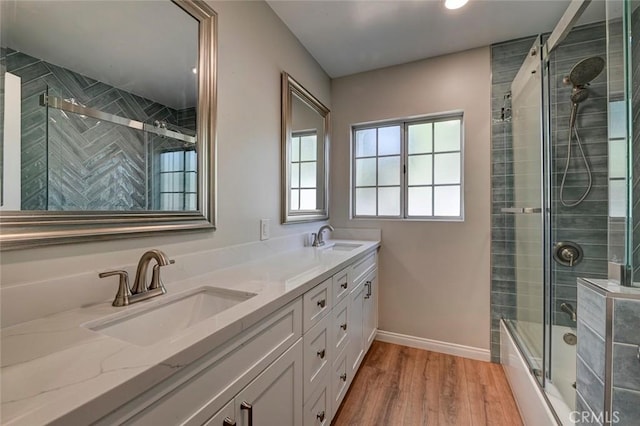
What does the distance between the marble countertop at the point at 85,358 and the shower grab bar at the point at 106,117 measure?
61cm

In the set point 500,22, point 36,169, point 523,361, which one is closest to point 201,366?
point 36,169

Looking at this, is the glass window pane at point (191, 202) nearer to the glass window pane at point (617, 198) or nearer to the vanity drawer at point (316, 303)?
the vanity drawer at point (316, 303)

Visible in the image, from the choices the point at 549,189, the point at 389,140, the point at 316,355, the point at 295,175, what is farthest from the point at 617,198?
the point at 389,140

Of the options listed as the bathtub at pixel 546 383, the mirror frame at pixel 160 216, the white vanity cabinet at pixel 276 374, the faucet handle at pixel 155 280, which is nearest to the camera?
the white vanity cabinet at pixel 276 374

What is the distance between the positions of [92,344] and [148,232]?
1.62 ft

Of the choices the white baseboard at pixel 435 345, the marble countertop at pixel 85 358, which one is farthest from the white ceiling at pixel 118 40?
the white baseboard at pixel 435 345

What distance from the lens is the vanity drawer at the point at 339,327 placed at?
1.42 m

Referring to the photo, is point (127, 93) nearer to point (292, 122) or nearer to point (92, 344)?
point (92, 344)

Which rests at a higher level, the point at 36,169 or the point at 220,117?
the point at 220,117

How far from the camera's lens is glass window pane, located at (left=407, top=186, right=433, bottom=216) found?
2430 mm

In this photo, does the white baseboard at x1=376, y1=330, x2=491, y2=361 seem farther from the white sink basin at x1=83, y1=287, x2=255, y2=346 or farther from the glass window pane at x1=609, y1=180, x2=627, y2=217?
the white sink basin at x1=83, y1=287, x2=255, y2=346

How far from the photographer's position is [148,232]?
1021 mm

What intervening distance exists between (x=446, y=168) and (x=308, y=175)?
1.21 metres

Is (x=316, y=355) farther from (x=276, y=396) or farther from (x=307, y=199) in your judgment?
(x=307, y=199)
